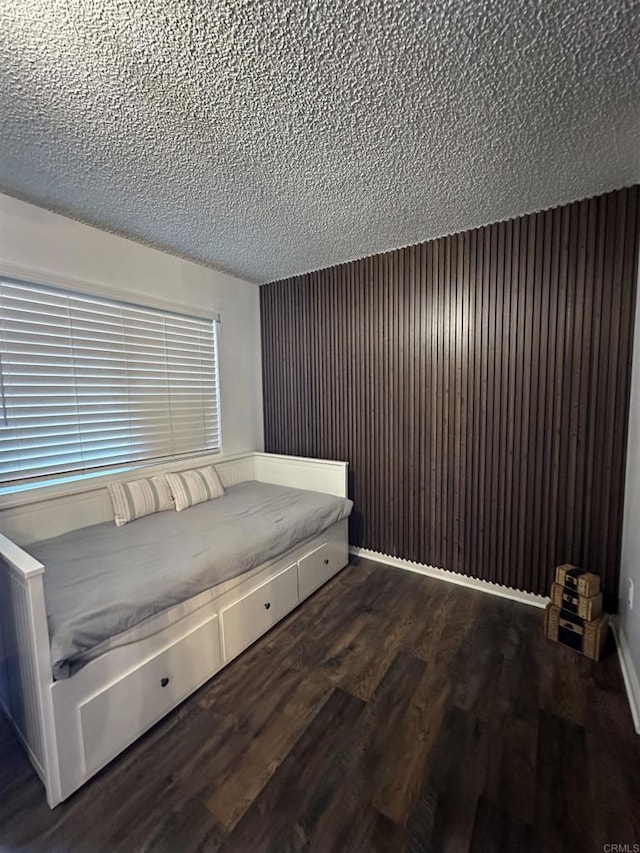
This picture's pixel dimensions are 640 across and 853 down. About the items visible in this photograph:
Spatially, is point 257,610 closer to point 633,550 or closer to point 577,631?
point 577,631

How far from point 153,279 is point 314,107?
181 cm

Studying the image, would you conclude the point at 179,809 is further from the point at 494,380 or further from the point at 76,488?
the point at 494,380

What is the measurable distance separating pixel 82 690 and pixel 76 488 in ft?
4.17

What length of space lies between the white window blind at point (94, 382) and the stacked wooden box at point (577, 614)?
2790mm

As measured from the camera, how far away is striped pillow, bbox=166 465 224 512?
259cm

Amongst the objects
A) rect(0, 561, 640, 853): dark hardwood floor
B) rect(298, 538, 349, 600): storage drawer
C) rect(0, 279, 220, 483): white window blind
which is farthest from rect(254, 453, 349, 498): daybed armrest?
rect(0, 561, 640, 853): dark hardwood floor

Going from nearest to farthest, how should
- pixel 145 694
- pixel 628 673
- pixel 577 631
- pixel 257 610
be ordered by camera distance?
pixel 145 694 → pixel 628 673 → pixel 577 631 → pixel 257 610

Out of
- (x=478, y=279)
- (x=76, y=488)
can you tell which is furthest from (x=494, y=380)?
(x=76, y=488)

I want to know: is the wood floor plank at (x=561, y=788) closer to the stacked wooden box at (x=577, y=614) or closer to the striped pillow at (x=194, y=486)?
the stacked wooden box at (x=577, y=614)

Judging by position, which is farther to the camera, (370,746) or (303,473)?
(303,473)

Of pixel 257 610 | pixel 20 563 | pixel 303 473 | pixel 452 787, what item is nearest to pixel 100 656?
pixel 20 563

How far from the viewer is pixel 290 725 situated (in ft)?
5.02

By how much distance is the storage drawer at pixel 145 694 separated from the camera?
1.32 m

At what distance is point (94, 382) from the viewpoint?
2.35m
